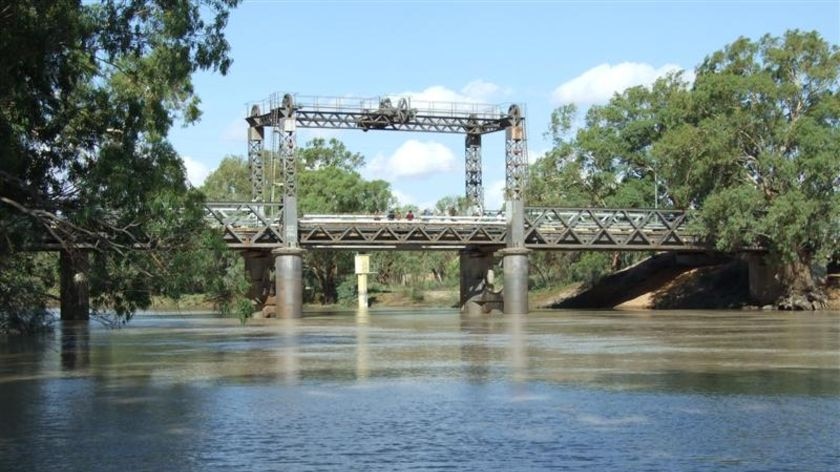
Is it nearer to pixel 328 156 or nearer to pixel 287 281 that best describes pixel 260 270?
pixel 287 281

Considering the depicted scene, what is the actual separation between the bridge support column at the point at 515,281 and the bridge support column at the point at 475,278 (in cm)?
242

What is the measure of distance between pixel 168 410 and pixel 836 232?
5807 centimetres

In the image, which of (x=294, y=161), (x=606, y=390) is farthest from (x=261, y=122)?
(x=606, y=390)

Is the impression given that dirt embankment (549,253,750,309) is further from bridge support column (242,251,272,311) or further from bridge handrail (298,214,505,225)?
bridge support column (242,251,272,311)

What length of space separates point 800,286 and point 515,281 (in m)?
19.5

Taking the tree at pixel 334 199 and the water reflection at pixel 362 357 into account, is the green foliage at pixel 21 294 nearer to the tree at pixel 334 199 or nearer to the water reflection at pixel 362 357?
the water reflection at pixel 362 357

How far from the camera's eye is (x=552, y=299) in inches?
3627

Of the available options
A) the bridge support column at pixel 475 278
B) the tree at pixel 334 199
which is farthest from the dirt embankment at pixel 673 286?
the tree at pixel 334 199

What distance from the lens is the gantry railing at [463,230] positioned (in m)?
60.2

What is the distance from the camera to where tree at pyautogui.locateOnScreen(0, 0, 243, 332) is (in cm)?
1994

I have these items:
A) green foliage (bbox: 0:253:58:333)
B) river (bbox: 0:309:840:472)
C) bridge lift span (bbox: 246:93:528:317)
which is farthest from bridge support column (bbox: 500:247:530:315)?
green foliage (bbox: 0:253:58:333)

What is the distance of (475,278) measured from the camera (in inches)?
2640

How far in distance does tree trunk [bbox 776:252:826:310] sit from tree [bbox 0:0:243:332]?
53746 millimetres

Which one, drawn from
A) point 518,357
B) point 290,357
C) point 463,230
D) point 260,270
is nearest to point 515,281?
point 463,230
